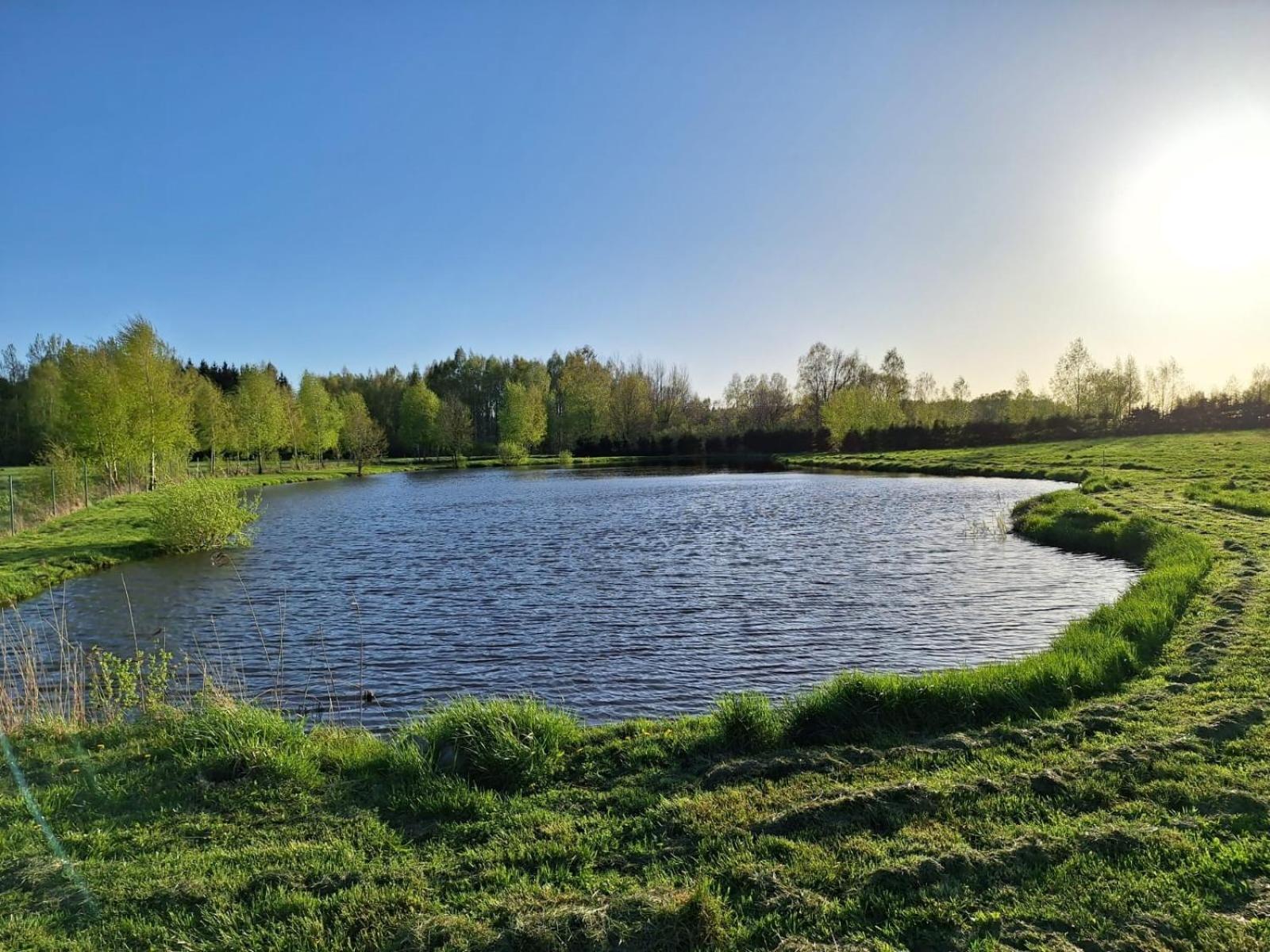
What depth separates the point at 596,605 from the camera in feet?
54.0

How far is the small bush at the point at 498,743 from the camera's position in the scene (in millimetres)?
6667

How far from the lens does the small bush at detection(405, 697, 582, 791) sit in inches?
262

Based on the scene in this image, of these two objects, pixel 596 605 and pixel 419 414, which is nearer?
pixel 596 605

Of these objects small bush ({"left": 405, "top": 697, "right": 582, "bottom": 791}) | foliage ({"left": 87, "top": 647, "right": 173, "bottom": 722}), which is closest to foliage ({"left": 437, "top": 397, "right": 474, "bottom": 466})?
foliage ({"left": 87, "top": 647, "right": 173, "bottom": 722})

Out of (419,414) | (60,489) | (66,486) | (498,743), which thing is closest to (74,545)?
(60,489)

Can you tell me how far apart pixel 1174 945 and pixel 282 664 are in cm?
1231

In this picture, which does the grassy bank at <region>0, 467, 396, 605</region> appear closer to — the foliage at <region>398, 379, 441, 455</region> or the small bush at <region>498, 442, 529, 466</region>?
the small bush at <region>498, 442, 529, 466</region>

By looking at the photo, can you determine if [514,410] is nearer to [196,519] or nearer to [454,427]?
[454,427]

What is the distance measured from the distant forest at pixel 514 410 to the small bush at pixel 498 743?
3670cm

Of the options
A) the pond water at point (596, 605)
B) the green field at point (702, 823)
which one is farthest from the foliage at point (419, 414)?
the green field at point (702, 823)

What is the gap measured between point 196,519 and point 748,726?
23.3m

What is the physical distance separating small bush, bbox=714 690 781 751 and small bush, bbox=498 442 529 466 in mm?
78853

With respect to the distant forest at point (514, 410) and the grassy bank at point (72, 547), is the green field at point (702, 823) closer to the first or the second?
the grassy bank at point (72, 547)

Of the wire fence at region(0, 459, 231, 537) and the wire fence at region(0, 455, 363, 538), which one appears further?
the wire fence at region(0, 455, 363, 538)
